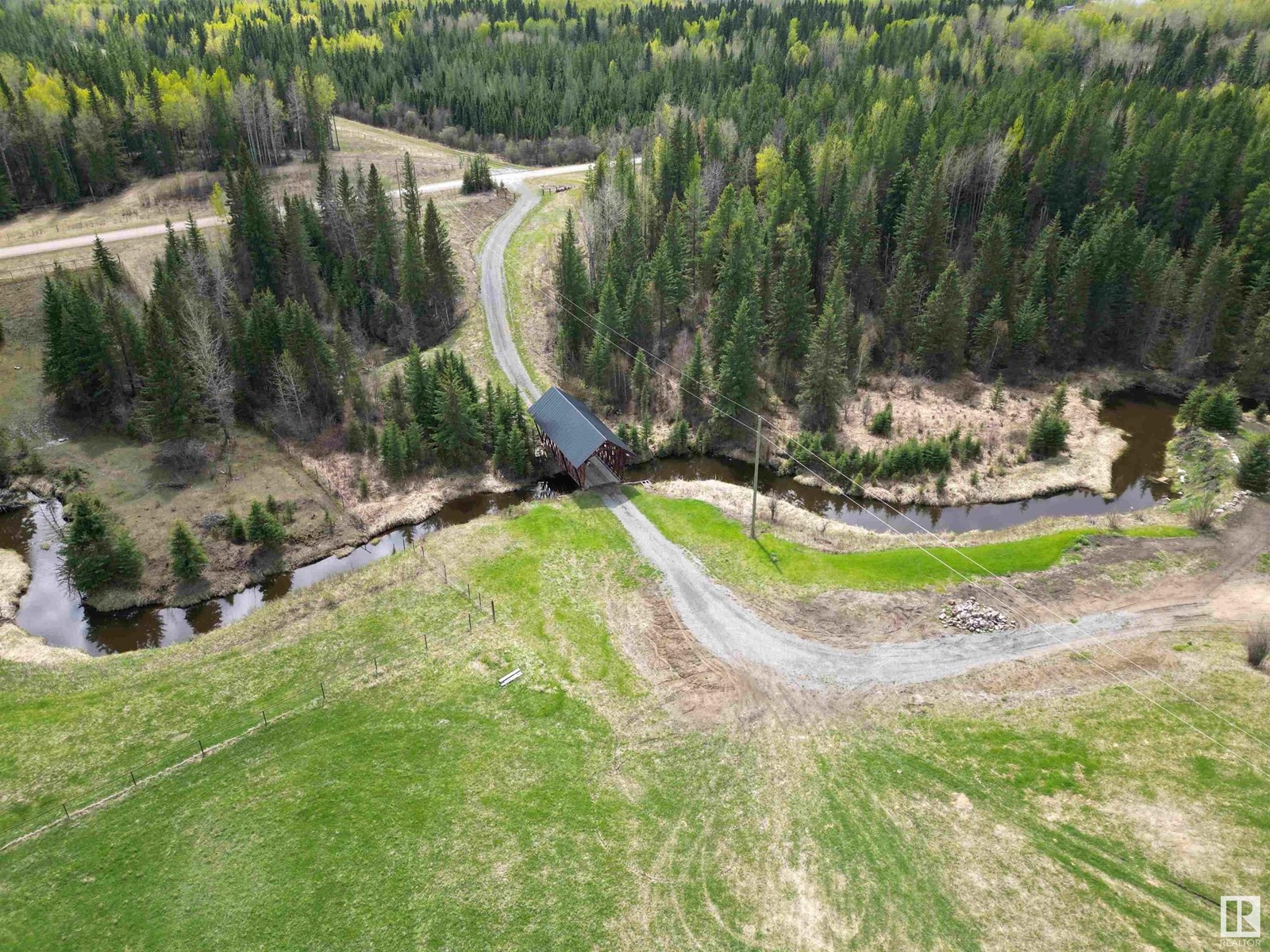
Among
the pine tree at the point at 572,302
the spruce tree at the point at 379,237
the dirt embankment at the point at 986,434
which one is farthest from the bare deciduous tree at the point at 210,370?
the dirt embankment at the point at 986,434

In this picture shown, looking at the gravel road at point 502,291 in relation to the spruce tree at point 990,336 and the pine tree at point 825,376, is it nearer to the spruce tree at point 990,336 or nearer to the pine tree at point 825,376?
the pine tree at point 825,376

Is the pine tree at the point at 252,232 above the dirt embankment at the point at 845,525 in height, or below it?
above

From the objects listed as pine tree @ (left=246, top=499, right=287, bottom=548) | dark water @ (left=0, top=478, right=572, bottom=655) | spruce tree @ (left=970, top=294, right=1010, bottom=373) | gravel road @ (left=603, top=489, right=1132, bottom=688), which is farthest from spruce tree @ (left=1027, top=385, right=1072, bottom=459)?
pine tree @ (left=246, top=499, right=287, bottom=548)

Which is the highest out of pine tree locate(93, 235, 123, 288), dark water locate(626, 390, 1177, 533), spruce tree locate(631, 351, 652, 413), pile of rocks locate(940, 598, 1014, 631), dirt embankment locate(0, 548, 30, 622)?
pine tree locate(93, 235, 123, 288)

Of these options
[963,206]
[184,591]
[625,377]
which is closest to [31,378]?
[184,591]

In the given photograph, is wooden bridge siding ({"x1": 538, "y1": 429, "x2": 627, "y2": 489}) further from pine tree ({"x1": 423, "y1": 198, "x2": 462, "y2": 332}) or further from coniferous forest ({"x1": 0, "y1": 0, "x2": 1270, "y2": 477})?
pine tree ({"x1": 423, "y1": 198, "x2": 462, "y2": 332})

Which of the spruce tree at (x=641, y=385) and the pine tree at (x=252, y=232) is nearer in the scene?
the spruce tree at (x=641, y=385)

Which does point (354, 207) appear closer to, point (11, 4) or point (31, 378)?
point (31, 378)

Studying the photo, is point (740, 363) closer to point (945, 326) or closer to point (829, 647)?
point (945, 326)
